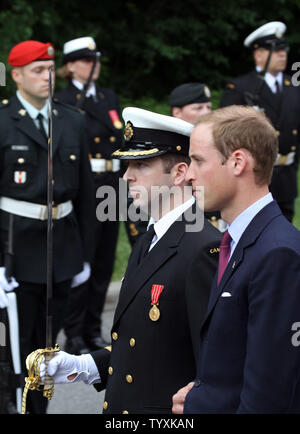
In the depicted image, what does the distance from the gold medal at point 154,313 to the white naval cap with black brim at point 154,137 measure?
1.77 ft

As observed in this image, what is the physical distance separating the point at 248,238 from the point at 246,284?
136 millimetres

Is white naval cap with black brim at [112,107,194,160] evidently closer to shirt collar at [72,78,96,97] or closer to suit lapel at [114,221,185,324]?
suit lapel at [114,221,185,324]

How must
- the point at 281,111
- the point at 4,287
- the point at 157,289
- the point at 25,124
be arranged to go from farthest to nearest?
the point at 281,111 < the point at 25,124 < the point at 4,287 < the point at 157,289

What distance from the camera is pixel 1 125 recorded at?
4.99 meters

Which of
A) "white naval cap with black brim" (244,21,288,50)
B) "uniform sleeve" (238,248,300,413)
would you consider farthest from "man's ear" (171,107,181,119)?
"uniform sleeve" (238,248,300,413)

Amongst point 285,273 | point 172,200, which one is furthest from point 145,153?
point 285,273

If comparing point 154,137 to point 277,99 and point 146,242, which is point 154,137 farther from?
point 277,99

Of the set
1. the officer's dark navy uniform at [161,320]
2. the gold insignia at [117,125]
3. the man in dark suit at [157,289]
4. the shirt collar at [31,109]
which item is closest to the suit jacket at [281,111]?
the gold insignia at [117,125]

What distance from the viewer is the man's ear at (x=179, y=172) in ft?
9.89

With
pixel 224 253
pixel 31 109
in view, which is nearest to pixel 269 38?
pixel 31 109

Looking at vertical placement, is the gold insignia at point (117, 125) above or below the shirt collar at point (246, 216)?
above

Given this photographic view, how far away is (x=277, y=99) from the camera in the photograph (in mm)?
7711

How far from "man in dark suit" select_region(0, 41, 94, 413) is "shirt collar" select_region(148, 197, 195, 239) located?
1981mm

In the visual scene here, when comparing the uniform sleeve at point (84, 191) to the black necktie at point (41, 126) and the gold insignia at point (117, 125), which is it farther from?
the gold insignia at point (117, 125)
